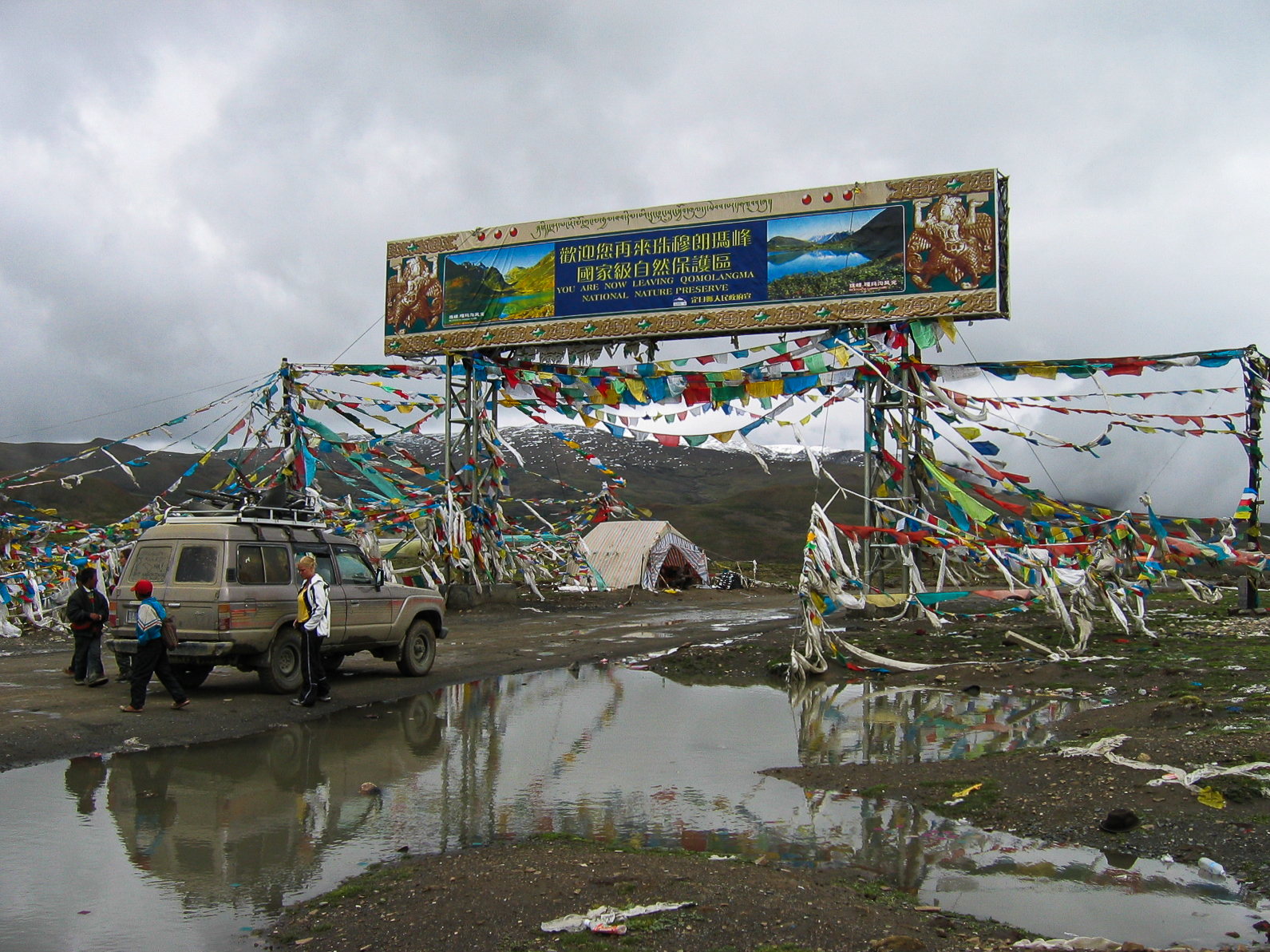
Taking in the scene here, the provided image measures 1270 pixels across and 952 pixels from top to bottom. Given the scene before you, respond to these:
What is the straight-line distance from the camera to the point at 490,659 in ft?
50.1

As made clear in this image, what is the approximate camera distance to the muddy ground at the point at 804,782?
14.8 feet

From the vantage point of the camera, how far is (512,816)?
6.64 metres

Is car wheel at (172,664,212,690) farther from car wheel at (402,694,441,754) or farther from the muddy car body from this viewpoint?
car wheel at (402,694,441,754)

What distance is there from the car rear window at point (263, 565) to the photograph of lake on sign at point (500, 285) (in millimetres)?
12877

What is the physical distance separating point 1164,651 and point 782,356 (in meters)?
9.83

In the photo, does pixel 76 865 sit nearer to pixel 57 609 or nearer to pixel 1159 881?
pixel 1159 881

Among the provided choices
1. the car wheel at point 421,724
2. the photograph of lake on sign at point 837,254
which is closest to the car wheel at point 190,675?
the car wheel at point 421,724

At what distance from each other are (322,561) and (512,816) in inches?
261

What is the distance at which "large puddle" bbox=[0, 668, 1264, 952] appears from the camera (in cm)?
497

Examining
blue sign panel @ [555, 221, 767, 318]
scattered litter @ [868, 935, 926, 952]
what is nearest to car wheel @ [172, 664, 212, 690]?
scattered litter @ [868, 935, 926, 952]

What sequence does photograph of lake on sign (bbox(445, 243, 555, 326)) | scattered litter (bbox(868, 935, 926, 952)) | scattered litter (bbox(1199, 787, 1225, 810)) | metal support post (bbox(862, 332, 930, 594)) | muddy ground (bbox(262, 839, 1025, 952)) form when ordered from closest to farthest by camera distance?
scattered litter (bbox(868, 935, 926, 952))
muddy ground (bbox(262, 839, 1025, 952))
scattered litter (bbox(1199, 787, 1225, 810))
metal support post (bbox(862, 332, 930, 594))
photograph of lake on sign (bbox(445, 243, 555, 326))

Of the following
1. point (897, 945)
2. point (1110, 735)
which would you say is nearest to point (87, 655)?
point (897, 945)

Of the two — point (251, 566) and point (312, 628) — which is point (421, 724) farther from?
point (251, 566)

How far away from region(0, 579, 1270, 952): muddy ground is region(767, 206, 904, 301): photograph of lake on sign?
7812 mm
